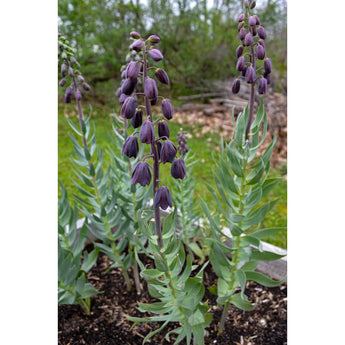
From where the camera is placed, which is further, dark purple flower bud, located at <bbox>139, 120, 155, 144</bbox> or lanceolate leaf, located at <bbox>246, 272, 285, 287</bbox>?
lanceolate leaf, located at <bbox>246, 272, 285, 287</bbox>

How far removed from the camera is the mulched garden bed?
5.78 feet

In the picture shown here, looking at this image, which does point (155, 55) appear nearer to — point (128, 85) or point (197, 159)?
point (128, 85)

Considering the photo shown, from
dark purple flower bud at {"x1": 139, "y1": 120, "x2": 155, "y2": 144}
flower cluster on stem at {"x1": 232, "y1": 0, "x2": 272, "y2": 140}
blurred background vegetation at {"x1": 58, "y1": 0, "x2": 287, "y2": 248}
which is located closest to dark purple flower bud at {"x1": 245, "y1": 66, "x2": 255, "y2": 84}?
flower cluster on stem at {"x1": 232, "y1": 0, "x2": 272, "y2": 140}

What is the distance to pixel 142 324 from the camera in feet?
6.10

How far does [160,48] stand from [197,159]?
1848mm

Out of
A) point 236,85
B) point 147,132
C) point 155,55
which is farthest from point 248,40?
point 147,132

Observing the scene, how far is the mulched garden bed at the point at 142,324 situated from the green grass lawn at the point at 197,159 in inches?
30.0

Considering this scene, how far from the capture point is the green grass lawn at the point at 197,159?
3.07 meters

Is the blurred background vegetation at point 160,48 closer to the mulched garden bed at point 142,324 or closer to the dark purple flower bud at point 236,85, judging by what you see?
the mulched garden bed at point 142,324

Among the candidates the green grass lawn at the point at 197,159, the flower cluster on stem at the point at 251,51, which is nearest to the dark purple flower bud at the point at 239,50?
the flower cluster on stem at the point at 251,51

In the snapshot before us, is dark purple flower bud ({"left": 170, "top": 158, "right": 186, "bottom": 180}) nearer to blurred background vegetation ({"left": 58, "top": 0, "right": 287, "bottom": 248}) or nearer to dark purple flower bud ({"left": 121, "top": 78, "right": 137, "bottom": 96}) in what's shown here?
dark purple flower bud ({"left": 121, "top": 78, "right": 137, "bottom": 96})

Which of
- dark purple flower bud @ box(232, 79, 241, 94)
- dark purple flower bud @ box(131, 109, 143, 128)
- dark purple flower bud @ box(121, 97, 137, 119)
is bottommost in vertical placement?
dark purple flower bud @ box(131, 109, 143, 128)

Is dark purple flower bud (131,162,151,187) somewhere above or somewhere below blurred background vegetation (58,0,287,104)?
below

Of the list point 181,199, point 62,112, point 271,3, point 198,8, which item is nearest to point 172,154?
point 181,199
